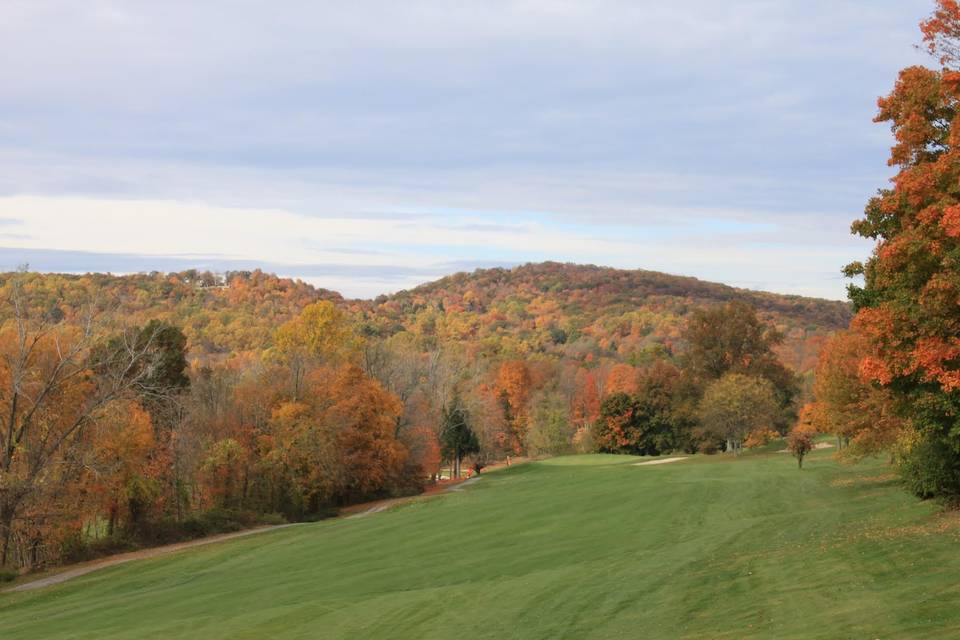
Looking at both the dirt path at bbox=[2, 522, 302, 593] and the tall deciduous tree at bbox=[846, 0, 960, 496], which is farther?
the dirt path at bbox=[2, 522, 302, 593]

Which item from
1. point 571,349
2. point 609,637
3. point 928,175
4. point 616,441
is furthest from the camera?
point 571,349

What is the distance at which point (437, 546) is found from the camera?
101 feet

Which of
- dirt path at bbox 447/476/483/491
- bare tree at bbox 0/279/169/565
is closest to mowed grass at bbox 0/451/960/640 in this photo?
bare tree at bbox 0/279/169/565

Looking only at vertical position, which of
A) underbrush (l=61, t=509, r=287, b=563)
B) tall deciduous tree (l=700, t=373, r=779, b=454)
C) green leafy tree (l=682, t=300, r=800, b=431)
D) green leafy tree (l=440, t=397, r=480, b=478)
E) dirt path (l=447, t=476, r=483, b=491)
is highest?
green leafy tree (l=682, t=300, r=800, b=431)

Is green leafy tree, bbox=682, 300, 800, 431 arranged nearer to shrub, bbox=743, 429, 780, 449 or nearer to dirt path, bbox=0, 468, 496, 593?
shrub, bbox=743, 429, 780, 449

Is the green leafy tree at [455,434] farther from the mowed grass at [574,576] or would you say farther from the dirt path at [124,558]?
the mowed grass at [574,576]

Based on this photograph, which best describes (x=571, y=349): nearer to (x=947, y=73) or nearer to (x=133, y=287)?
(x=133, y=287)

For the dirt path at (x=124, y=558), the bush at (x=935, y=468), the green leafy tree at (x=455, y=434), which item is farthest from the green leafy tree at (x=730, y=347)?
the bush at (x=935, y=468)

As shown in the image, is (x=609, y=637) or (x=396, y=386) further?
(x=396, y=386)

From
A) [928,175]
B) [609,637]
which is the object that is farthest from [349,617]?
[928,175]

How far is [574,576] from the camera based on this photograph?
73.4 feet

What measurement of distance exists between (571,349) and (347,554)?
143091mm

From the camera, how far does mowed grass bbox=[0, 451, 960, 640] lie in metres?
15.9

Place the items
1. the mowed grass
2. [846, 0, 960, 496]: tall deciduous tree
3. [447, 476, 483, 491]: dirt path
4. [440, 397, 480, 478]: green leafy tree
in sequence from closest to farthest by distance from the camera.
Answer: the mowed grass, [846, 0, 960, 496]: tall deciduous tree, [447, 476, 483, 491]: dirt path, [440, 397, 480, 478]: green leafy tree
